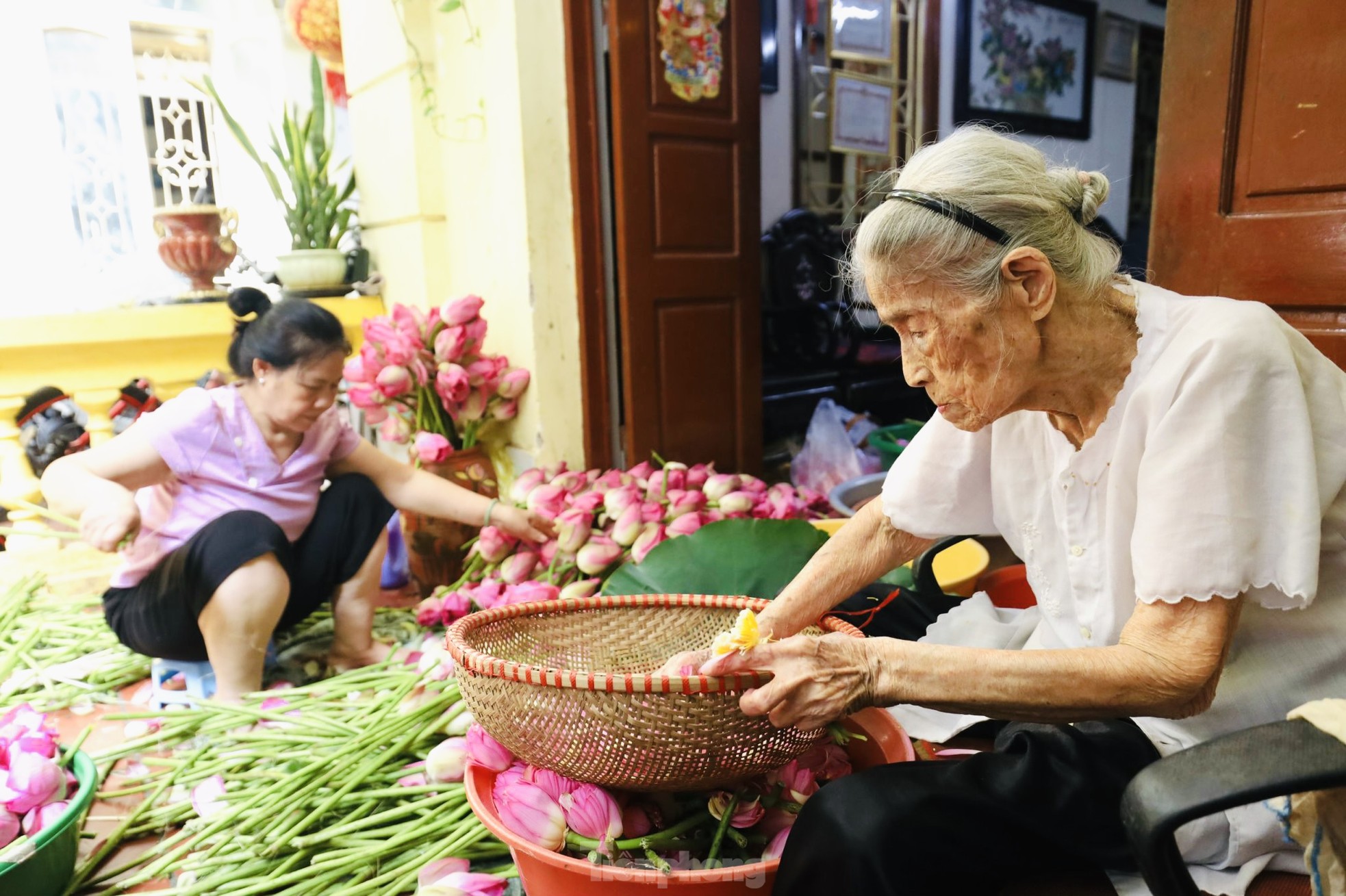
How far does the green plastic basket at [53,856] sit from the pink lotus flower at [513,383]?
152 centimetres

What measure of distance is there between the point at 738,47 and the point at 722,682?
2509 mm

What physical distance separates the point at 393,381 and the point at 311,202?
4.15 feet

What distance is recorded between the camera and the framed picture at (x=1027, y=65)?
4.50 meters

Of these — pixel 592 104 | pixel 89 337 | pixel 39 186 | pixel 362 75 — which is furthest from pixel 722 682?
pixel 39 186

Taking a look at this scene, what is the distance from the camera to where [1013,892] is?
873 millimetres

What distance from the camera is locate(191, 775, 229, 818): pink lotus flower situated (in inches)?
58.4

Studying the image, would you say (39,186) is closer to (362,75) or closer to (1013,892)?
(362,75)

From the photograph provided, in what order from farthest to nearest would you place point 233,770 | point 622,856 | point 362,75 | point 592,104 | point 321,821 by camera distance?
point 362,75 → point 592,104 → point 233,770 → point 321,821 → point 622,856

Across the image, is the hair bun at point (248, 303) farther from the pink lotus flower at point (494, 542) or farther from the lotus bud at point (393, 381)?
the pink lotus flower at point (494, 542)

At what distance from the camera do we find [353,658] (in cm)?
218

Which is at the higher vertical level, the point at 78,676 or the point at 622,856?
the point at 622,856

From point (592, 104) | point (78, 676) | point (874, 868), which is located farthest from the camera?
point (592, 104)

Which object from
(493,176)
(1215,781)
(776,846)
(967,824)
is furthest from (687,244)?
(1215,781)

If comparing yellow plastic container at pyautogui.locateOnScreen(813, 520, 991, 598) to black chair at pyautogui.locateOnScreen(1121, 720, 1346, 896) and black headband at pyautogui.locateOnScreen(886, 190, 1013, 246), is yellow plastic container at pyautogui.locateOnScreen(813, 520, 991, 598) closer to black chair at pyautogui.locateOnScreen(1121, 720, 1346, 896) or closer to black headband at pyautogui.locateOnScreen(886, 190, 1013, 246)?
black headband at pyautogui.locateOnScreen(886, 190, 1013, 246)
